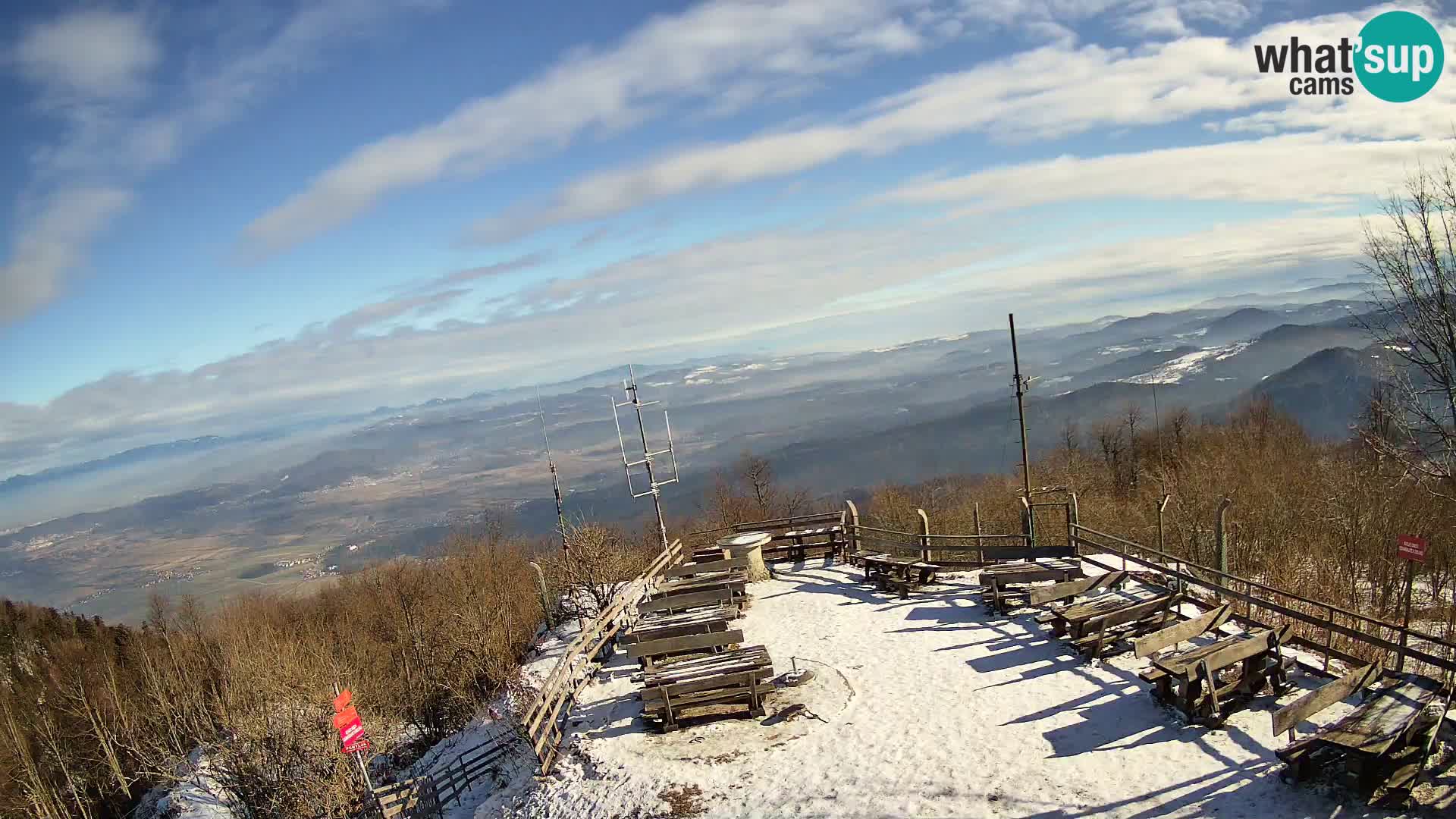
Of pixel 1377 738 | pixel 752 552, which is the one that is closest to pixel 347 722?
pixel 752 552

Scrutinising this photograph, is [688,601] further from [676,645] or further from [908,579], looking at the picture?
[908,579]

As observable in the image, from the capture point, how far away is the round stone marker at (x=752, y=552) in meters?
23.7

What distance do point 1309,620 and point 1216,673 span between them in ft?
5.89

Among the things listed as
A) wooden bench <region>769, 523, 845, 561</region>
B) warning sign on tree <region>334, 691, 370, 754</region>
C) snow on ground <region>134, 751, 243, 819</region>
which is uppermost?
warning sign on tree <region>334, 691, 370, 754</region>

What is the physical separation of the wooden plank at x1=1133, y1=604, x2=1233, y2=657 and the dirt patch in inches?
287

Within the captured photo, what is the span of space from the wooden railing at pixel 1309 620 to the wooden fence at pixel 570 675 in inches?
498

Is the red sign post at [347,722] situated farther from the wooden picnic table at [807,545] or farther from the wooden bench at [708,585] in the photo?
the wooden picnic table at [807,545]

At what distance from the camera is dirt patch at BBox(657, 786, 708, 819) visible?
11297 mm

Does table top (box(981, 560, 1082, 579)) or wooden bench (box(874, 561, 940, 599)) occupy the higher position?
table top (box(981, 560, 1082, 579))

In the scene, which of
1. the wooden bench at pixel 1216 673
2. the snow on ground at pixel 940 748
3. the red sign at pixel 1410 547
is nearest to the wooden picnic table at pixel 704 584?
the snow on ground at pixel 940 748

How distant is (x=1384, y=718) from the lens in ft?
30.3

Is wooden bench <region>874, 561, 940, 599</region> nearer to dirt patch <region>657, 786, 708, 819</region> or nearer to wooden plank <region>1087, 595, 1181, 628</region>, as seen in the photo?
wooden plank <region>1087, 595, 1181, 628</region>

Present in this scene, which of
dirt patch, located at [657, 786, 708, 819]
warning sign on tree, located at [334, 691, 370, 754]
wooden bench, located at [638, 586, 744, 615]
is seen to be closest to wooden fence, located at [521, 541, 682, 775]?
wooden bench, located at [638, 586, 744, 615]

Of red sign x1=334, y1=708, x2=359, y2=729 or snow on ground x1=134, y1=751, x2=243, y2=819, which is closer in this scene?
red sign x1=334, y1=708, x2=359, y2=729
